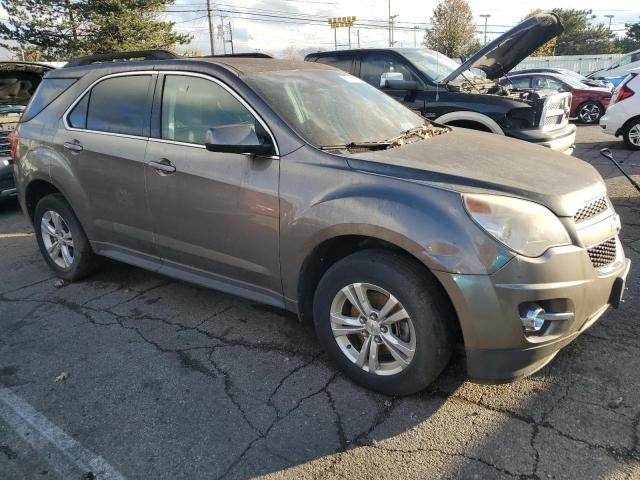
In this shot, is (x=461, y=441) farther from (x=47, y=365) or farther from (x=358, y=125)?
(x=47, y=365)

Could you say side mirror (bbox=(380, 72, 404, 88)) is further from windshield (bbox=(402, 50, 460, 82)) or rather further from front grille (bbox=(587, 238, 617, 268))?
front grille (bbox=(587, 238, 617, 268))

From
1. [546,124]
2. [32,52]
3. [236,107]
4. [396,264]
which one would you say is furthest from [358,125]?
[32,52]

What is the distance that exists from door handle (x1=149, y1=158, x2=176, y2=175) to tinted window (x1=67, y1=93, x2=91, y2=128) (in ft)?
3.46

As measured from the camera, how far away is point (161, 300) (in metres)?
4.39

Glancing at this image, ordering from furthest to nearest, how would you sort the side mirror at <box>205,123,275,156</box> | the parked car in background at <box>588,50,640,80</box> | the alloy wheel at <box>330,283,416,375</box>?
1. the parked car in background at <box>588,50,640,80</box>
2. the side mirror at <box>205,123,275,156</box>
3. the alloy wheel at <box>330,283,416,375</box>

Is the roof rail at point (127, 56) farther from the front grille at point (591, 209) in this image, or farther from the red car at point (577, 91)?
the red car at point (577, 91)

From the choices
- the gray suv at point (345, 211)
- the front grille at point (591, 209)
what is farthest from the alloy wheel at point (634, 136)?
the front grille at point (591, 209)

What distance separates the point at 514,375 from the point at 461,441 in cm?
41

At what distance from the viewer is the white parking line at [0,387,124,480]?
2525mm

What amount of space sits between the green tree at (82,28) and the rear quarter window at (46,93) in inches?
1027

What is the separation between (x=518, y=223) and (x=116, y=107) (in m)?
3.09

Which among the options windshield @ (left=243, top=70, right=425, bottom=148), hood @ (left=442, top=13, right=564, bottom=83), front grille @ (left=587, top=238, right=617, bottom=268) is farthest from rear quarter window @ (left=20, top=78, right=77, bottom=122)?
hood @ (left=442, top=13, right=564, bottom=83)

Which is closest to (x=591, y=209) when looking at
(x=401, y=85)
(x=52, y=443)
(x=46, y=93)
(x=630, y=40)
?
(x=52, y=443)

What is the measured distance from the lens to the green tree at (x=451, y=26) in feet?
178
